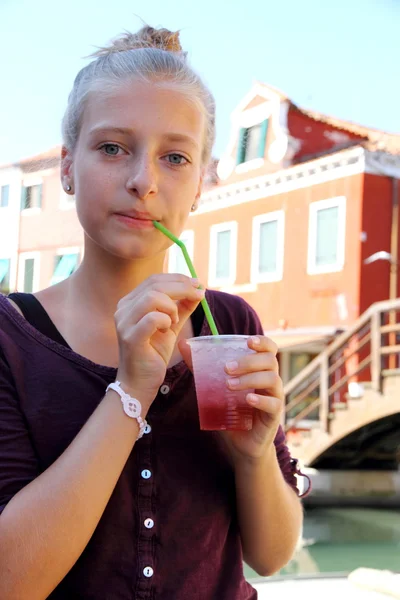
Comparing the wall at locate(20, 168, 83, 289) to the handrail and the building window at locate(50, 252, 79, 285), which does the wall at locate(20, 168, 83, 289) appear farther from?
the handrail

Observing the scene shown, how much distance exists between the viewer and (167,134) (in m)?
0.91

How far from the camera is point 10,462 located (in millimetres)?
809

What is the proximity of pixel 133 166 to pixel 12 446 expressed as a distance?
14.0 inches

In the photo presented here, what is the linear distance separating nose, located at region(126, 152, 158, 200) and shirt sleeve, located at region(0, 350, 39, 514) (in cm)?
25

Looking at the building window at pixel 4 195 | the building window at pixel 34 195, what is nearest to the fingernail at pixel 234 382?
the building window at pixel 34 195

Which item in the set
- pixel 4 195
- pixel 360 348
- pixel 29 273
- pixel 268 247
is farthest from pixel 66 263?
pixel 268 247

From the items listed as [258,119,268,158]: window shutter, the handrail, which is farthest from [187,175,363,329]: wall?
the handrail

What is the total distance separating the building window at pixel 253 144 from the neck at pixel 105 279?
10.9 metres

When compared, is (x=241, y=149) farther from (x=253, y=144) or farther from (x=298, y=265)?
(x=298, y=265)

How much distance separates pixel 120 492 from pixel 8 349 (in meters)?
0.21

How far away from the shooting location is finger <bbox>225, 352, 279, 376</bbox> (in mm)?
833

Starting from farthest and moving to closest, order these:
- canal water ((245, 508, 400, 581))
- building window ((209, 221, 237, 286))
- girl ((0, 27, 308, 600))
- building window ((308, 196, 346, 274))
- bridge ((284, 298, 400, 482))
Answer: building window ((209, 221, 237, 286)), building window ((308, 196, 346, 274)), bridge ((284, 298, 400, 482)), canal water ((245, 508, 400, 581)), girl ((0, 27, 308, 600))

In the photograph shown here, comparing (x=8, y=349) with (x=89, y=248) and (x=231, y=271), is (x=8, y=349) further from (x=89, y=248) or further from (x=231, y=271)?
(x=231, y=271)

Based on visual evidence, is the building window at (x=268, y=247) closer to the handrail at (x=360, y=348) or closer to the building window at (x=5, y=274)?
the handrail at (x=360, y=348)
